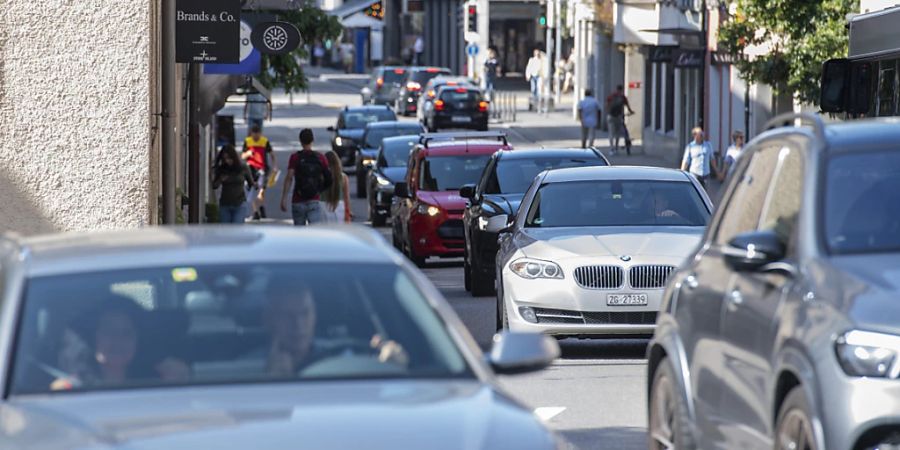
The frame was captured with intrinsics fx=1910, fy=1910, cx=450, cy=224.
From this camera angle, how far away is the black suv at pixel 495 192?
2036cm

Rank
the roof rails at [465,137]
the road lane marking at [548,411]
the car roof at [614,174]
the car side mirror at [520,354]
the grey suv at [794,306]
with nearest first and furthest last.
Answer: the car side mirror at [520,354], the grey suv at [794,306], the road lane marking at [548,411], the car roof at [614,174], the roof rails at [465,137]

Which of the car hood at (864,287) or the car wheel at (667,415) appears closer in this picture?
the car hood at (864,287)

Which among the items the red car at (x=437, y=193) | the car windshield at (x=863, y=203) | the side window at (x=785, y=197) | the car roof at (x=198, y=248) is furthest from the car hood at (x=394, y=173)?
the car roof at (x=198, y=248)

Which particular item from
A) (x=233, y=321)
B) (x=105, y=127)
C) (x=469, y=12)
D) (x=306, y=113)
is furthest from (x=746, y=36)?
(x=306, y=113)

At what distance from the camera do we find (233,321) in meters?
6.17

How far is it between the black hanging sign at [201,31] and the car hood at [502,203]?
149 inches

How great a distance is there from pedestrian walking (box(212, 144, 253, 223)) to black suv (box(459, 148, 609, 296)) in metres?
4.48

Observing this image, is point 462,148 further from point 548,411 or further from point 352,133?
point 352,133

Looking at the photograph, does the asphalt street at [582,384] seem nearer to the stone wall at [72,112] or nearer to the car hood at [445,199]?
the car hood at [445,199]

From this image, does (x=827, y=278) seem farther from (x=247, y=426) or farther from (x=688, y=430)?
(x=247, y=426)

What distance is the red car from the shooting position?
79.8 ft

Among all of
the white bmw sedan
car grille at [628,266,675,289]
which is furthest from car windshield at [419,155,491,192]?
car grille at [628,266,675,289]

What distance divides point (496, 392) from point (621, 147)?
1983 inches

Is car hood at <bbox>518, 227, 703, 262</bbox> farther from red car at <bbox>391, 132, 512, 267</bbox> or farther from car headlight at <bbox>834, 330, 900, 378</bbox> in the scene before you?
red car at <bbox>391, 132, 512, 267</bbox>
